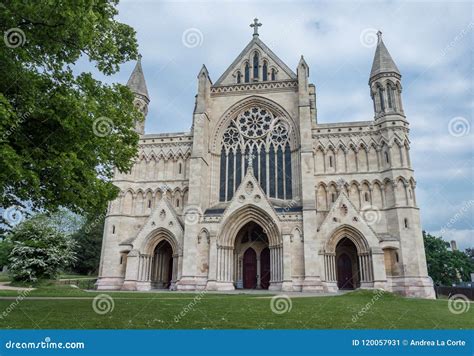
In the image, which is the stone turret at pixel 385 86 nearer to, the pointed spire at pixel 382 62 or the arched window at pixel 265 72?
the pointed spire at pixel 382 62

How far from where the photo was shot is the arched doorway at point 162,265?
2919cm

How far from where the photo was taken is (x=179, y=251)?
27125 mm

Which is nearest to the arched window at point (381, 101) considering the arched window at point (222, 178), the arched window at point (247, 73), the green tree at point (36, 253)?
the arched window at point (247, 73)

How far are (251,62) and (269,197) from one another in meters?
13.1

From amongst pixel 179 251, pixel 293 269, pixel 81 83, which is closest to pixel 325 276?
pixel 293 269

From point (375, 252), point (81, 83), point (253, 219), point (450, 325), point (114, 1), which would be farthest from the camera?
point (253, 219)

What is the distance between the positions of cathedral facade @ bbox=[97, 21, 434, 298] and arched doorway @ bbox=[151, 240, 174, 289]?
84 mm

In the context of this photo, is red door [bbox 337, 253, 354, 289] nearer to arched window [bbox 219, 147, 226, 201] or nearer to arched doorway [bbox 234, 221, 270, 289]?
arched doorway [bbox 234, 221, 270, 289]

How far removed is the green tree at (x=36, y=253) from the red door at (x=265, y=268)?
15.8m

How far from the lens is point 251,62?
33781 mm

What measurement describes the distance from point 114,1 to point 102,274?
2095 cm

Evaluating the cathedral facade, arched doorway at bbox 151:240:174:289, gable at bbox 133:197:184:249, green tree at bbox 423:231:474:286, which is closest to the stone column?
the cathedral facade

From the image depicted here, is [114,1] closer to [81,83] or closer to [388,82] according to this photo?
[81,83]

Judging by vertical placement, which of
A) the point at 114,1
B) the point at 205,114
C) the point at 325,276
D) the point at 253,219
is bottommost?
the point at 325,276
